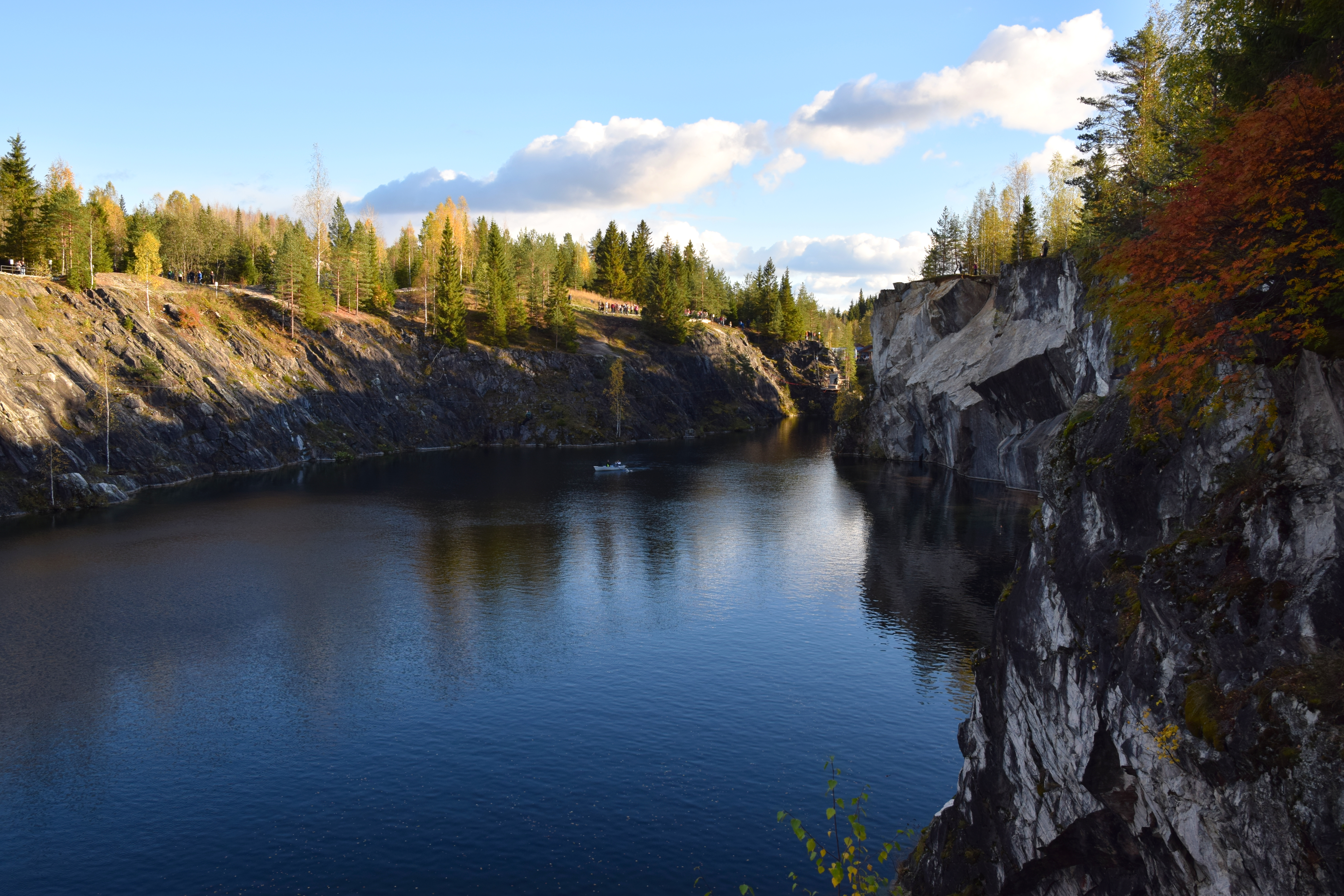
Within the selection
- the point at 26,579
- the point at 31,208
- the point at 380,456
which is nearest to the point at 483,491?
the point at 380,456

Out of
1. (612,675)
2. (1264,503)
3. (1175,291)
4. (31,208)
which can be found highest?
(31,208)

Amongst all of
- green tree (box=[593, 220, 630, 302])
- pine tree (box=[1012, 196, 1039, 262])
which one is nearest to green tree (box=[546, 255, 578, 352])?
green tree (box=[593, 220, 630, 302])

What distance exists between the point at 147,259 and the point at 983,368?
110 metres

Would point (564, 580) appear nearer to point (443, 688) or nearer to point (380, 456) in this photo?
point (443, 688)

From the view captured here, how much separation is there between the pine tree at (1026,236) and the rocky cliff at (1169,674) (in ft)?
297

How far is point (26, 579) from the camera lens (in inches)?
2250

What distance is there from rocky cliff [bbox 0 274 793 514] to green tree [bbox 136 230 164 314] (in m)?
1.75

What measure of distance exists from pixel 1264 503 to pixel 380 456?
411 ft

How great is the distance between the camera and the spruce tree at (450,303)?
146500 mm

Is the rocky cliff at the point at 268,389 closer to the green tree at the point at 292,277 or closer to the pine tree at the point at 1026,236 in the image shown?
the green tree at the point at 292,277

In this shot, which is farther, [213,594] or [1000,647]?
[213,594]

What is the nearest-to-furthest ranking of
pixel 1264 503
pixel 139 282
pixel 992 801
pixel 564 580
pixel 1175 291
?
pixel 1264 503 < pixel 1175 291 < pixel 992 801 < pixel 564 580 < pixel 139 282

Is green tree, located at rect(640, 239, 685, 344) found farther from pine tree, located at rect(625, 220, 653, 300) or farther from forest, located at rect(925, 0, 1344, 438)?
forest, located at rect(925, 0, 1344, 438)

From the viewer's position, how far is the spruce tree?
146500 mm
